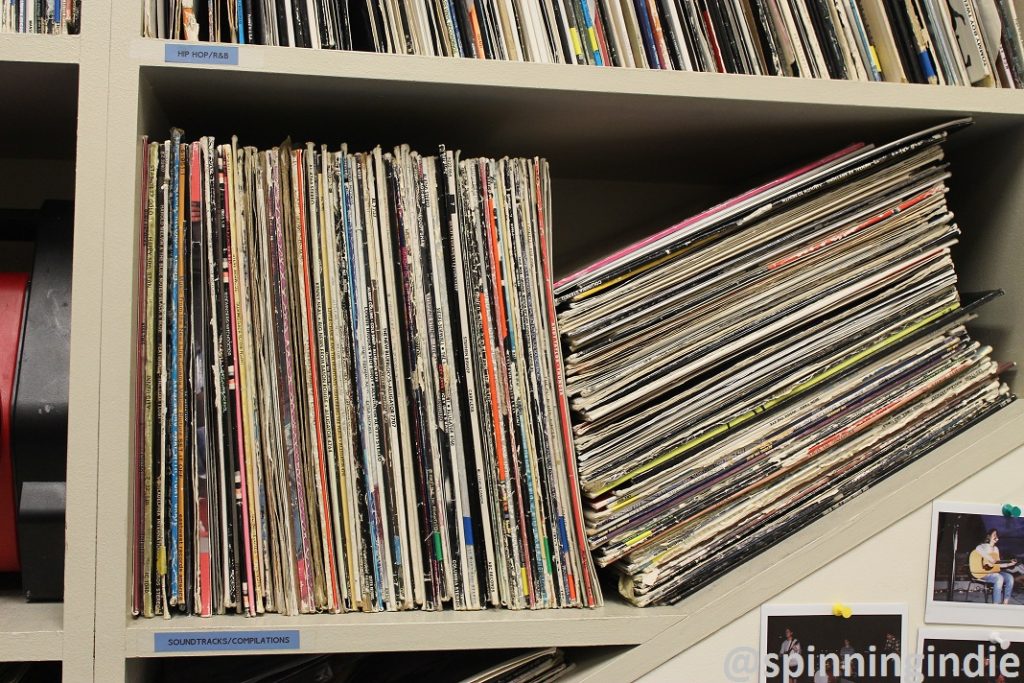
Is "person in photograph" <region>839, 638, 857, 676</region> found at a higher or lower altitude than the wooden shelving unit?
lower

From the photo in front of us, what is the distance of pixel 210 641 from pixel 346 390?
10.3 inches

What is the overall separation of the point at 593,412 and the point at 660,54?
40 cm

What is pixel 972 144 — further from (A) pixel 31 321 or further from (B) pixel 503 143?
(A) pixel 31 321

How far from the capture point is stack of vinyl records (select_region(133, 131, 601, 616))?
75cm

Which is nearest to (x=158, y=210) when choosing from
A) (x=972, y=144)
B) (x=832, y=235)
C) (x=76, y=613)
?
(x=76, y=613)

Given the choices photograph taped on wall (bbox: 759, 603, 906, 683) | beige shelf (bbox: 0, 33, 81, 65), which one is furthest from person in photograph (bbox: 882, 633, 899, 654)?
beige shelf (bbox: 0, 33, 81, 65)

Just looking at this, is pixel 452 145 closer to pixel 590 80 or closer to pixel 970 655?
pixel 590 80

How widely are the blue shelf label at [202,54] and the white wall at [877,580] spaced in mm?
741

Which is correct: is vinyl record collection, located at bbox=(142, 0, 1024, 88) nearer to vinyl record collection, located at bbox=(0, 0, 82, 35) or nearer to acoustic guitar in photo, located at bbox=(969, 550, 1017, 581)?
vinyl record collection, located at bbox=(0, 0, 82, 35)

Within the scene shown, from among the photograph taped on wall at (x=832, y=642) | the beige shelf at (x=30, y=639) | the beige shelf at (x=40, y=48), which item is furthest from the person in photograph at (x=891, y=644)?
the beige shelf at (x=40, y=48)

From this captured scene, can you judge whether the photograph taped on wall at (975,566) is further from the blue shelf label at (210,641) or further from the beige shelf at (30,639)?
the beige shelf at (30,639)

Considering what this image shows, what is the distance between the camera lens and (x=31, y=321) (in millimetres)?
781

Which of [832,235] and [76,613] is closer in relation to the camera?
[76,613]

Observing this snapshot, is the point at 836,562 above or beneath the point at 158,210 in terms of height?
beneath
